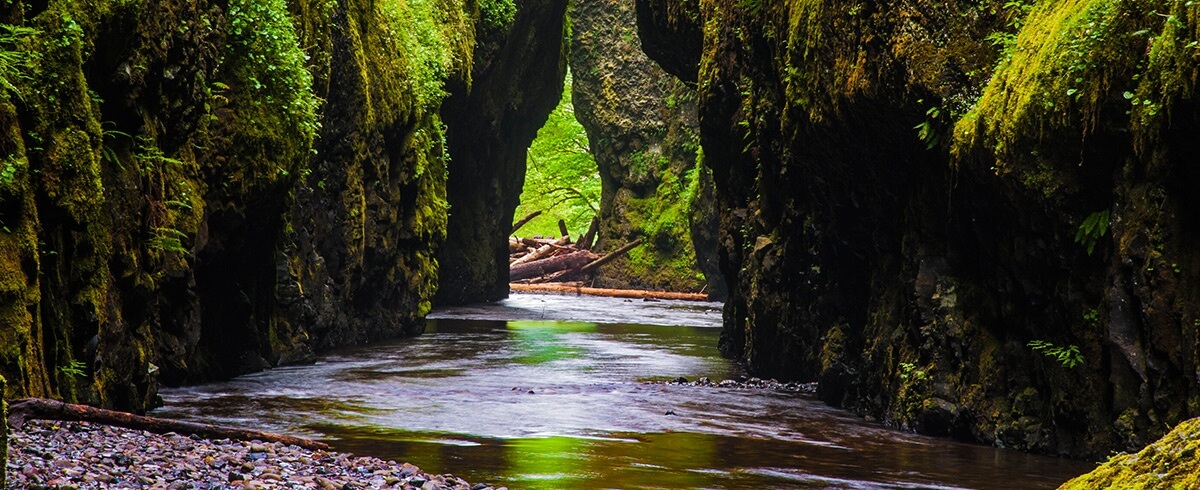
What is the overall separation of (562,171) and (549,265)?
7026mm

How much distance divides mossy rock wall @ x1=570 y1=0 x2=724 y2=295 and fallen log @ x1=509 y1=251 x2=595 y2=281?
825 mm

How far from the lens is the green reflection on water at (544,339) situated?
20.8 meters

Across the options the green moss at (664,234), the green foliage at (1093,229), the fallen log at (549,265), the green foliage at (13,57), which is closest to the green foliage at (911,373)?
the green foliage at (1093,229)

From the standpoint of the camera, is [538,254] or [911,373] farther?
[538,254]

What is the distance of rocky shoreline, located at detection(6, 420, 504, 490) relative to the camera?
663 cm

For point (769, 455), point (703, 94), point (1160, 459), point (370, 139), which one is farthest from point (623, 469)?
point (370, 139)

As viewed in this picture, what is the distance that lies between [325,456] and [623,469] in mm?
2418

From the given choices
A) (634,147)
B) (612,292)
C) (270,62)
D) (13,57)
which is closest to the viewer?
(13,57)

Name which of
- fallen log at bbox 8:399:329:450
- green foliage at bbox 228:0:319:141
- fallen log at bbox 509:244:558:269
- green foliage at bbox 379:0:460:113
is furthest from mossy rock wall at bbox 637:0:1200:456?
fallen log at bbox 509:244:558:269

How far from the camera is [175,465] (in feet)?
24.8

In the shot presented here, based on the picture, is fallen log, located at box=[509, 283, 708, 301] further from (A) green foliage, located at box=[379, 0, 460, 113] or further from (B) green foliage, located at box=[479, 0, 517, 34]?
(A) green foliage, located at box=[379, 0, 460, 113]

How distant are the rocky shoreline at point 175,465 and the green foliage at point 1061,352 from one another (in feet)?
17.4

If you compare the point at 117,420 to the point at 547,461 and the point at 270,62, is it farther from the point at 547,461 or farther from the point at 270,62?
the point at 270,62

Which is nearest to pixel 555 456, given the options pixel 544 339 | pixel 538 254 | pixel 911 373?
pixel 911 373
